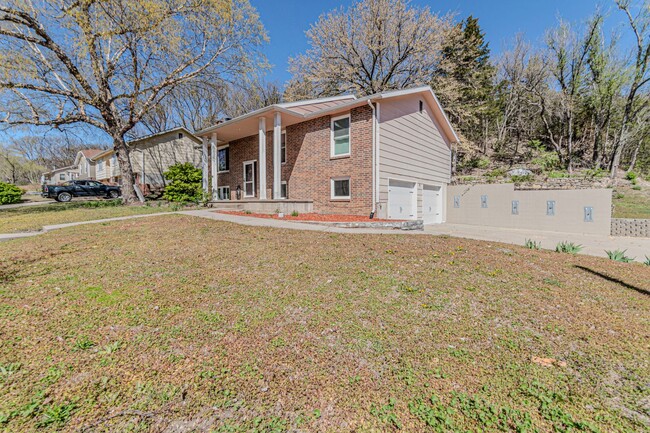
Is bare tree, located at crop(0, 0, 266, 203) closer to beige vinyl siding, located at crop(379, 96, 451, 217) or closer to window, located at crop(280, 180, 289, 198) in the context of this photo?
window, located at crop(280, 180, 289, 198)

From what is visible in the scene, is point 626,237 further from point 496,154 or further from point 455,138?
point 496,154

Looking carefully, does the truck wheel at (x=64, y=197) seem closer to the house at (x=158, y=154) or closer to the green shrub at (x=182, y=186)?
the house at (x=158, y=154)

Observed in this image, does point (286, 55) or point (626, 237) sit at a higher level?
point (286, 55)

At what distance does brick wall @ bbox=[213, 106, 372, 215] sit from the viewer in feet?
35.3

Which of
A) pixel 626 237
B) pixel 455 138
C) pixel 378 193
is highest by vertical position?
pixel 455 138

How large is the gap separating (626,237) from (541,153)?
16791 mm

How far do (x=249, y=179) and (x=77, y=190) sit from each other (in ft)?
47.8

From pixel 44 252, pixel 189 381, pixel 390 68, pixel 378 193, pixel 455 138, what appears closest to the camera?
pixel 189 381

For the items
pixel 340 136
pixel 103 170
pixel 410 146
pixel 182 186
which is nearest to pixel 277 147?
pixel 340 136

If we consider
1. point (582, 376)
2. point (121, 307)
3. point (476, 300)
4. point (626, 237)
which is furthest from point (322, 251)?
point (626, 237)

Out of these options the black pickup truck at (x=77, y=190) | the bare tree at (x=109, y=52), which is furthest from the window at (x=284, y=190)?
the black pickup truck at (x=77, y=190)

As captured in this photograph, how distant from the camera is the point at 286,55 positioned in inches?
792

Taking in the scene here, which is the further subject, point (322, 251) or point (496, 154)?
point (496, 154)

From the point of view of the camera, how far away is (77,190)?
20.4 meters
